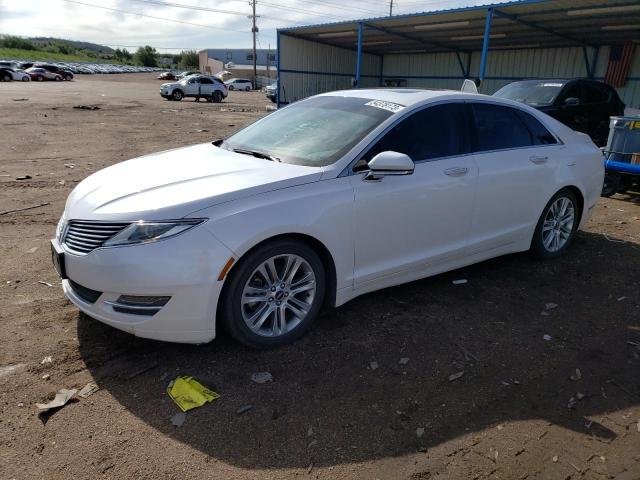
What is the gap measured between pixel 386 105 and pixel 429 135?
0.42 m

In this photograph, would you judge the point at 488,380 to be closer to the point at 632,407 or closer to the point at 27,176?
the point at 632,407

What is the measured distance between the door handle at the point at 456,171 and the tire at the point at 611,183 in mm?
5197

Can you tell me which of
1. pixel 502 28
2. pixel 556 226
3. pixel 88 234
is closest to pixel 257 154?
pixel 88 234

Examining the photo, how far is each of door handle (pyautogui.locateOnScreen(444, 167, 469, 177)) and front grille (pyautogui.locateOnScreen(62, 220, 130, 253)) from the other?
8.08ft

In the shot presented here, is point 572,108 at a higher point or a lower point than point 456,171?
higher

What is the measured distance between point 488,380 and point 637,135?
6240mm

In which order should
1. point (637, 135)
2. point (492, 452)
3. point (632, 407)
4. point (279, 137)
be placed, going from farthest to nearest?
point (637, 135), point (279, 137), point (632, 407), point (492, 452)

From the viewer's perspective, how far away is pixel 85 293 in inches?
125

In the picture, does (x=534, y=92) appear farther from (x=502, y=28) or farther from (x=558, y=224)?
Answer: (x=502, y=28)

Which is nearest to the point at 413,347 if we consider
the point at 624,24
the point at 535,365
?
the point at 535,365

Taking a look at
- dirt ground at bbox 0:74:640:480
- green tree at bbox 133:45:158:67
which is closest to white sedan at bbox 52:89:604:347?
dirt ground at bbox 0:74:640:480

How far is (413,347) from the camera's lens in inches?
139

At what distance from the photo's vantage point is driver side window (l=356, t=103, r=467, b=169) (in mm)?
3844

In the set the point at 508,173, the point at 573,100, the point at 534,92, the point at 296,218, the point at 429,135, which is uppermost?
the point at 534,92
